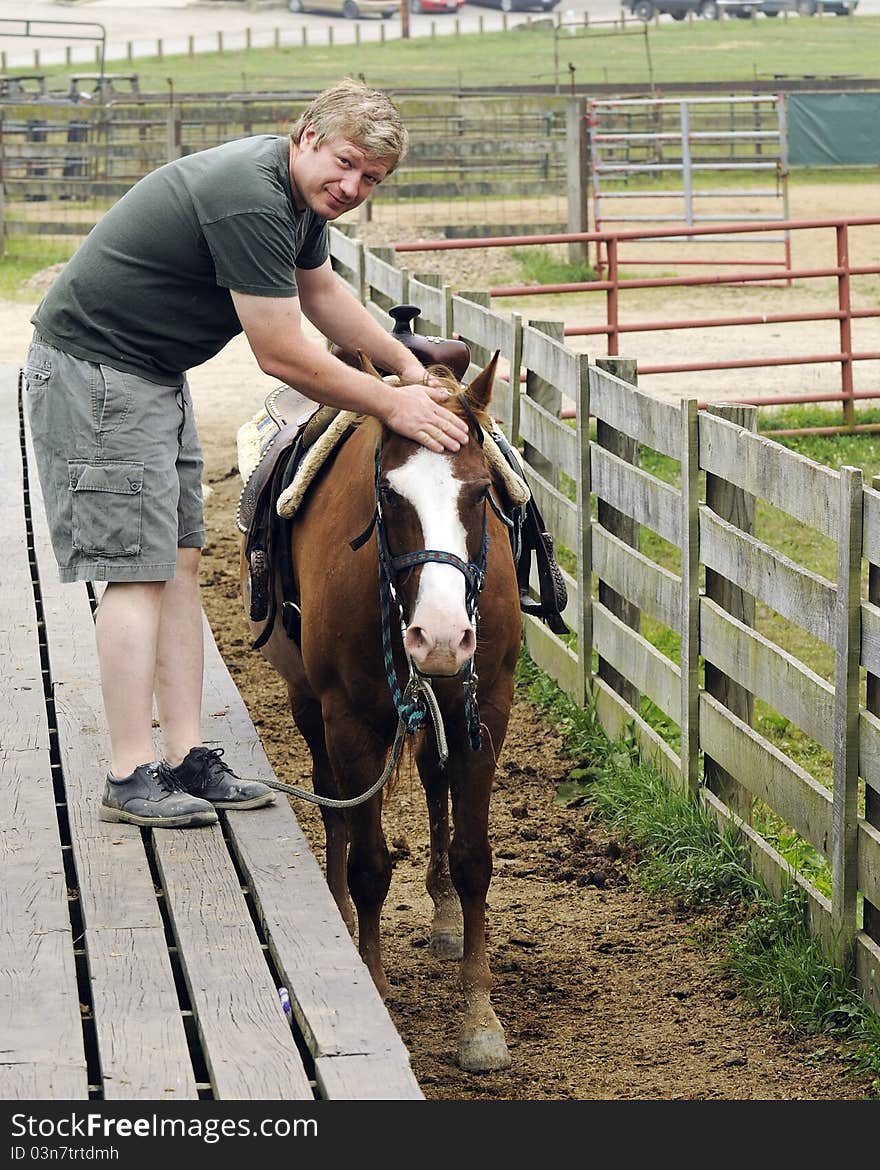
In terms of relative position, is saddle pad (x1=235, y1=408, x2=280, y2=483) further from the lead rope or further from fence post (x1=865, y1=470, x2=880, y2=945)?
fence post (x1=865, y1=470, x2=880, y2=945)

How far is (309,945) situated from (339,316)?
163 cm

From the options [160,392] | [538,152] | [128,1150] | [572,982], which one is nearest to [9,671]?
[160,392]

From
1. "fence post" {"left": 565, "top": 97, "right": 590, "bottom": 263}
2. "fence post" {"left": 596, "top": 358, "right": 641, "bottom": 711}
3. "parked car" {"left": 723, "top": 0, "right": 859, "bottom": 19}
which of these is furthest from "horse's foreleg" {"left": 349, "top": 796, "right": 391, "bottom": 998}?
"parked car" {"left": 723, "top": 0, "right": 859, "bottom": 19}

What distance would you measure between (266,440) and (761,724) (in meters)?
2.21

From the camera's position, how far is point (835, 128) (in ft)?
82.2

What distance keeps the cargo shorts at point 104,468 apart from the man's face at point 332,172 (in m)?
0.61

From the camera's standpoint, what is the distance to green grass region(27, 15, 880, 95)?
45531 millimetres

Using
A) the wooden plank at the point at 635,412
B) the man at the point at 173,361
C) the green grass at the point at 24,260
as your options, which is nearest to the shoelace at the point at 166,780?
the man at the point at 173,361

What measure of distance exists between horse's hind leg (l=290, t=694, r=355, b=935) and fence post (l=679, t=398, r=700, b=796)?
111 cm

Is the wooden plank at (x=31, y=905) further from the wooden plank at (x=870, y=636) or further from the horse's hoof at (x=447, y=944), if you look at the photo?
the wooden plank at (x=870, y=636)

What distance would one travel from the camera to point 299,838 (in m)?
3.90

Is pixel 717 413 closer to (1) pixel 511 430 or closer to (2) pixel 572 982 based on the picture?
(2) pixel 572 982

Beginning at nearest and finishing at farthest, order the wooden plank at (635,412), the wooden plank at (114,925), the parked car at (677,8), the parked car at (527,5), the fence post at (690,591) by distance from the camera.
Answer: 1. the wooden plank at (114,925)
2. the fence post at (690,591)
3. the wooden plank at (635,412)
4. the parked car at (677,8)
5. the parked car at (527,5)

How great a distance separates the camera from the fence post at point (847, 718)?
375 cm
